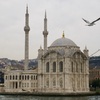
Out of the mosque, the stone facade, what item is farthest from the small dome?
the stone facade

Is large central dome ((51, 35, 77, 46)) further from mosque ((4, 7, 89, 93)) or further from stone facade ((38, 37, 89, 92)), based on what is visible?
stone facade ((38, 37, 89, 92))

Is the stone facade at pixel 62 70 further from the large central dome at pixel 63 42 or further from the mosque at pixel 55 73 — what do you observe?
the large central dome at pixel 63 42

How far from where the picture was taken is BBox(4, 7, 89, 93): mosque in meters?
46.0

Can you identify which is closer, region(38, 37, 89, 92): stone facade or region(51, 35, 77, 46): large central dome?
region(38, 37, 89, 92): stone facade

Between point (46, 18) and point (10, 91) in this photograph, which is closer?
point (10, 91)

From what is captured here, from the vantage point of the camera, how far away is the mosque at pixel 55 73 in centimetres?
4597

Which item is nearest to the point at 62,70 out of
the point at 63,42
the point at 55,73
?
the point at 55,73

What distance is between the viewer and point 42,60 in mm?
47688

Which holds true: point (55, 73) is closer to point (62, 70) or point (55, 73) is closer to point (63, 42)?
point (62, 70)

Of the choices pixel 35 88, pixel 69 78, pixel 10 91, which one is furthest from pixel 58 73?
pixel 10 91

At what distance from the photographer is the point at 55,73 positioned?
46281mm

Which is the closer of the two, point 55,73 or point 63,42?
point 55,73

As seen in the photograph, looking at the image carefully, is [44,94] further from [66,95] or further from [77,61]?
[77,61]

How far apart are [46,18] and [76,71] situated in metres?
10.5
